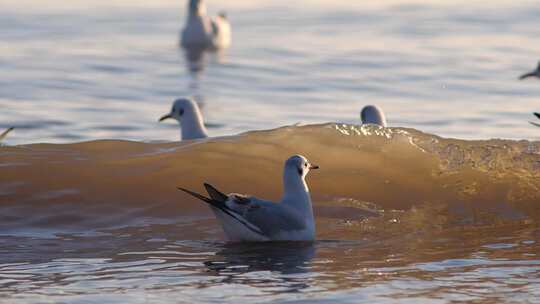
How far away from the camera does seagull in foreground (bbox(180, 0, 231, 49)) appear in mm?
Answer: 31827

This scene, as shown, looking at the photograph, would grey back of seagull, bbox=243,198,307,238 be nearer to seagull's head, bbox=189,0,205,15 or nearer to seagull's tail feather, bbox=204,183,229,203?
seagull's tail feather, bbox=204,183,229,203

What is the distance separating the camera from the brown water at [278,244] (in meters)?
10.8

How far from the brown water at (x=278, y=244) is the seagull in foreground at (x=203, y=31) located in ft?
50.9

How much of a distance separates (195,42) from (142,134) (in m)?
12.7

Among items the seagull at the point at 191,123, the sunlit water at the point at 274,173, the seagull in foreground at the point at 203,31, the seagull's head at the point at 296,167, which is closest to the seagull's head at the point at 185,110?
the seagull at the point at 191,123

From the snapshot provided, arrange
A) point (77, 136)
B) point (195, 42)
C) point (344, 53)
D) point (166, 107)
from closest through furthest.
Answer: point (77, 136)
point (166, 107)
point (344, 53)
point (195, 42)

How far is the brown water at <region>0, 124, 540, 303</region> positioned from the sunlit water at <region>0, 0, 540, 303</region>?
0.08 feet

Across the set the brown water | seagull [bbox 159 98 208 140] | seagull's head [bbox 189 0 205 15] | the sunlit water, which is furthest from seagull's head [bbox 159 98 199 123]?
seagull's head [bbox 189 0 205 15]

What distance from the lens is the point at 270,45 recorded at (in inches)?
1169

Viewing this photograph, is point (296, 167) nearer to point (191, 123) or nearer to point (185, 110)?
point (191, 123)

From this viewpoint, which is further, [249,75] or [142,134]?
[249,75]

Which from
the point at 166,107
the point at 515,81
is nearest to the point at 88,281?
→ the point at 166,107

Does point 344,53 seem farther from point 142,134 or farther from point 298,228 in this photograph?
point 298,228

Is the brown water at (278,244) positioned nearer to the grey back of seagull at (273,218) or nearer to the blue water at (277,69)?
the grey back of seagull at (273,218)
